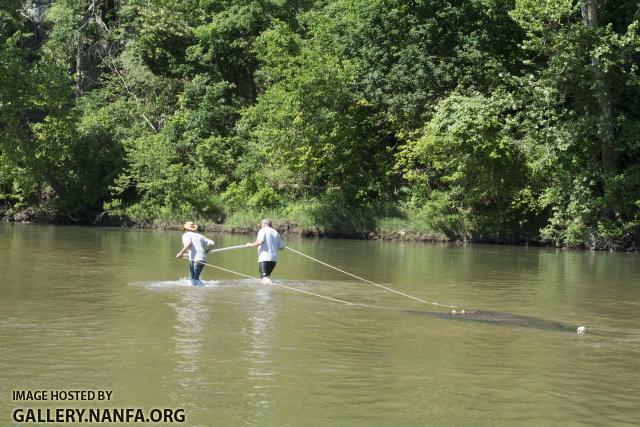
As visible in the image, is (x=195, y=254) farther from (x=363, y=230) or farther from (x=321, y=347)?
(x=363, y=230)

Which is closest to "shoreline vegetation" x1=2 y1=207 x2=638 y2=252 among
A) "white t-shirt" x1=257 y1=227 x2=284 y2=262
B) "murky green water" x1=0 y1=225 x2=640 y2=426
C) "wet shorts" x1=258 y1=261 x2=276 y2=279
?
"murky green water" x1=0 y1=225 x2=640 y2=426

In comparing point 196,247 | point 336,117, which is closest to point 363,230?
point 336,117

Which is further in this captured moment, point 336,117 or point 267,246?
point 336,117

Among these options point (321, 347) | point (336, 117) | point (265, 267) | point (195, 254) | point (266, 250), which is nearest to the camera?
point (321, 347)

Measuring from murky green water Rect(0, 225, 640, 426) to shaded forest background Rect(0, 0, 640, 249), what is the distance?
13.8 meters

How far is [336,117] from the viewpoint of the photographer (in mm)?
44500

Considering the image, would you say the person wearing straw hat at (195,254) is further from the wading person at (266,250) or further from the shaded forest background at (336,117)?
the shaded forest background at (336,117)

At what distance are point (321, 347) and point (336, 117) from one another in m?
32.4

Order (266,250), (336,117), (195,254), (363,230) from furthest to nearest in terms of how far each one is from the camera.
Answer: (336,117) → (363,230) → (266,250) → (195,254)

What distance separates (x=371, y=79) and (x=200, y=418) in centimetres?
3674

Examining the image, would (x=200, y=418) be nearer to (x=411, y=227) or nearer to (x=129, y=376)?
(x=129, y=376)

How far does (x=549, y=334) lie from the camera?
47.9 feet

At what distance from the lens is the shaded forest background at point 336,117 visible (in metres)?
36.8

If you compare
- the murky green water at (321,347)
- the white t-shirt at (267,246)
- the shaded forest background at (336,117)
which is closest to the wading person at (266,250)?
the white t-shirt at (267,246)
